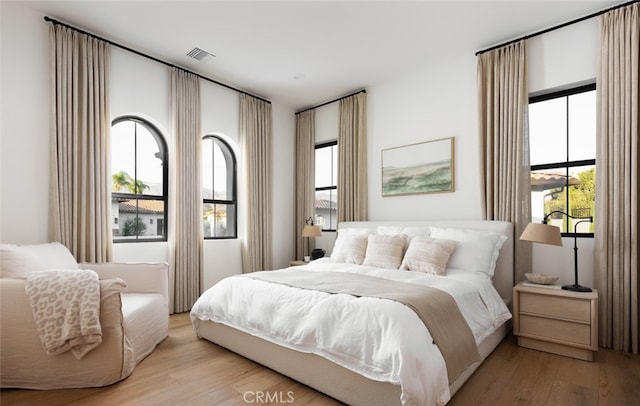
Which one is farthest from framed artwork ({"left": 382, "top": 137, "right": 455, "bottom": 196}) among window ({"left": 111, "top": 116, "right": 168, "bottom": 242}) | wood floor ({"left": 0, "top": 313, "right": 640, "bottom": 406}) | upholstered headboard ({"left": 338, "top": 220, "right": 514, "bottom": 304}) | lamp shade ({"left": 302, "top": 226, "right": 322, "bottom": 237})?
window ({"left": 111, "top": 116, "right": 168, "bottom": 242})

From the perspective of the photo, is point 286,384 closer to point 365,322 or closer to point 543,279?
point 365,322

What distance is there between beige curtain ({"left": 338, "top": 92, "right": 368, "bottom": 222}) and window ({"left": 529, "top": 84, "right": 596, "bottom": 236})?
1.95m

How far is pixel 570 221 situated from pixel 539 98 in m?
1.24

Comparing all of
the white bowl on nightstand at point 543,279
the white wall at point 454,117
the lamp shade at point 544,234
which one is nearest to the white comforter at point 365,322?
the white bowl on nightstand at point 543,279

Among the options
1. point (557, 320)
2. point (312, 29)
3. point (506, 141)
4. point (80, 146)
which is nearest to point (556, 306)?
point (557, 320)

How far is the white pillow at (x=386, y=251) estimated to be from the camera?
3.31 meters

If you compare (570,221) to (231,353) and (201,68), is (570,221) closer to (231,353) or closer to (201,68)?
(231,353)

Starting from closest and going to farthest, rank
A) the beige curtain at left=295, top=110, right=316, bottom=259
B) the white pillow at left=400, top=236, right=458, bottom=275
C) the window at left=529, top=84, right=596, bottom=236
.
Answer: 1. the white pillow at left=400, top=236, right=458, bottom=275
2. the window at left=529, top=84, right=596, bottom=236
3. the beige curtain at left=295, top=110, right=316, bottom=259

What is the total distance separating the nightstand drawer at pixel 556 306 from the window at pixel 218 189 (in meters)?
3.54

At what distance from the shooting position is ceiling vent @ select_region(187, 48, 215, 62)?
3.68m

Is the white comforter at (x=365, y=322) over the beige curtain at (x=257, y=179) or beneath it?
beneath

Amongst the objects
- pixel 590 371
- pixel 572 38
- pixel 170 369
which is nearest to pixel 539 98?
pixel 572 38

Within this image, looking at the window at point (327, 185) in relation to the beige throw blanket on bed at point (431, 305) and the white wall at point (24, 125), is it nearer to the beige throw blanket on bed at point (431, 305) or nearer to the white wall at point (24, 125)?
the beige throw blanket on bed at point (431, 305)

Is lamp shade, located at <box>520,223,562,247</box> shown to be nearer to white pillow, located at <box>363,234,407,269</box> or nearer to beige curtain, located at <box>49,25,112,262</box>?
white pillow, located at <box>363,234,407,269</box>
